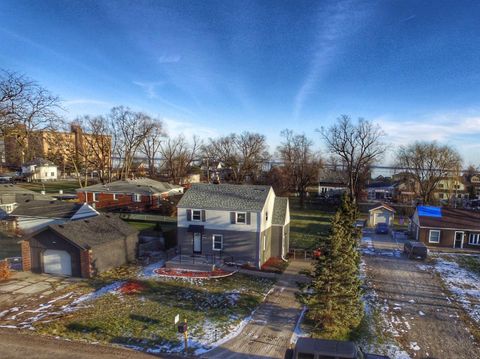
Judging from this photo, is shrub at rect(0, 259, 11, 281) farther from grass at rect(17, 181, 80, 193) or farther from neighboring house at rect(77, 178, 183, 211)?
grass at rect(17, 181, 80, 193)

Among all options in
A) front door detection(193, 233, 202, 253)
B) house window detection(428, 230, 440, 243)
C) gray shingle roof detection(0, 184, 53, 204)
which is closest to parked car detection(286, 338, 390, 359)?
front door detection(193, 233, 202, 253)

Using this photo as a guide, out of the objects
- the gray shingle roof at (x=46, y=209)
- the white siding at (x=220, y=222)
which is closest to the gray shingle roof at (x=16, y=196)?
the gray shingle roof at (x=46, y=209)

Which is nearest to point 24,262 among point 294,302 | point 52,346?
point 52,346

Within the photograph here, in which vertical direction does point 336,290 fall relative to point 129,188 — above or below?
below

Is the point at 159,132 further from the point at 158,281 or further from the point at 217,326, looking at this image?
the point at 217,326

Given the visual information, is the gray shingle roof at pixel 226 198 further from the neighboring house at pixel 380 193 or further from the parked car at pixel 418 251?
the neighboring house at pixel 380 193

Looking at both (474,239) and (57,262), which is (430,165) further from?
(57,262)

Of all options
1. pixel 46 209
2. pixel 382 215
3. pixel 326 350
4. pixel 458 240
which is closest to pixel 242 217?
pixel 326 350
